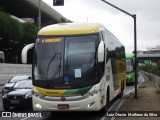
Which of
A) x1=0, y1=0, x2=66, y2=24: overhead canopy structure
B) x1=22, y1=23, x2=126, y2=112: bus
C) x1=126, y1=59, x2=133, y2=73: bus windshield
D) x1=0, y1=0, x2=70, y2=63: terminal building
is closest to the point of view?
x1=22, y1=23, x2=126, y2=112: bus

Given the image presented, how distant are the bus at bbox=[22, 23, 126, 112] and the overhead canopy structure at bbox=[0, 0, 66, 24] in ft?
154

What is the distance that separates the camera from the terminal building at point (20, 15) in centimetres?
6756

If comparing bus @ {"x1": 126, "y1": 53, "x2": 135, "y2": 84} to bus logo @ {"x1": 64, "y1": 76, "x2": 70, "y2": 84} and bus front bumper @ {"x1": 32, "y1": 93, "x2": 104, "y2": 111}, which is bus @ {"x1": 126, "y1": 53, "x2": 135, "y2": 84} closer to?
bus front bumper @ {"x1": 32, "y1": 93, "x2": 104, "y2": 111}

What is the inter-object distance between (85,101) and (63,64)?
1.46m

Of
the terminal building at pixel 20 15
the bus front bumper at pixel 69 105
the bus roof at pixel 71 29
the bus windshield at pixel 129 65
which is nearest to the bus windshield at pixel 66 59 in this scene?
the bus roof at pixel 71 29

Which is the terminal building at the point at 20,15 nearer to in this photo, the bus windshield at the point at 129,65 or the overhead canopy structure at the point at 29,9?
the overhead canopy structure at the point at 29,9

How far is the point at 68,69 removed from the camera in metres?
15.0

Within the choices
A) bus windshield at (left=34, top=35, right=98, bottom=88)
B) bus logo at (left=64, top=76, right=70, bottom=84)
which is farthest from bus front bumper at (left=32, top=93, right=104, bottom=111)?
bus logo at (left=64, top=76, right=70, bottom=84)

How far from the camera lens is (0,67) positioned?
46.0 metres

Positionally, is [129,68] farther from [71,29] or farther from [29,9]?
[29,9]

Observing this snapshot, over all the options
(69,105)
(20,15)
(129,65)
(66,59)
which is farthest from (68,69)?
(20,15)

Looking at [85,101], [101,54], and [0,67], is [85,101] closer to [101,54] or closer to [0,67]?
[101,54]

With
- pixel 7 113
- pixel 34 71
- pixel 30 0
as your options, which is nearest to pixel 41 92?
pixel 34 71

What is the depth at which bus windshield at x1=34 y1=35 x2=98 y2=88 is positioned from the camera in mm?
14945
